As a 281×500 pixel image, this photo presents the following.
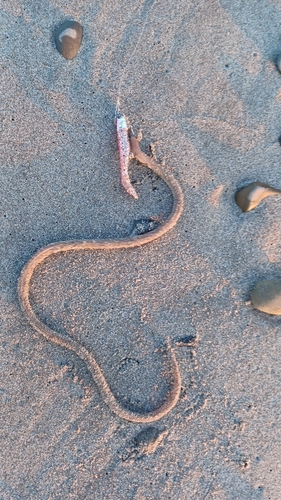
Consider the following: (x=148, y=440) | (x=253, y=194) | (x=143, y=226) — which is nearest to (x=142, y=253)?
(x=143, y=226)

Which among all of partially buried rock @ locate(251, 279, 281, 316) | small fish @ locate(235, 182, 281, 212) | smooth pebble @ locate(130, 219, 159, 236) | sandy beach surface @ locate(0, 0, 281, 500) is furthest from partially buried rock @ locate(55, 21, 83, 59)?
partially buried rock @ locate(251, 279, 281, 316)

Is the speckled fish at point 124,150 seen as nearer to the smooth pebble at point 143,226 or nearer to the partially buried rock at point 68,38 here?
the smooth pebble at point 143,226

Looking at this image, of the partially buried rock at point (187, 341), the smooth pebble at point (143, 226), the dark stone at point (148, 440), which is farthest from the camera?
the smooth pebble at point (143, 226)

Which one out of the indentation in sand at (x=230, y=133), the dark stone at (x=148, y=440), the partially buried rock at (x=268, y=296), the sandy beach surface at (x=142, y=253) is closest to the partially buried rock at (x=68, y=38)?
the sandy beach surface at (x=142, y=253)

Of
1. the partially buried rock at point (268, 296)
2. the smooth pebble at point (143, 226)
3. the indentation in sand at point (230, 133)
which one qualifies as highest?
the indentation in sand at point (230, 133)

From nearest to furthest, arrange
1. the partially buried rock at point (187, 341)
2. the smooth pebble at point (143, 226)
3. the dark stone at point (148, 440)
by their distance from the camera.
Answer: the dark stone at point (148, 440) < the partially buried rock at point (187, 341) < the smooth pebble at point (143, 226)

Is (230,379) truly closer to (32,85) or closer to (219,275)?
(219,275)
